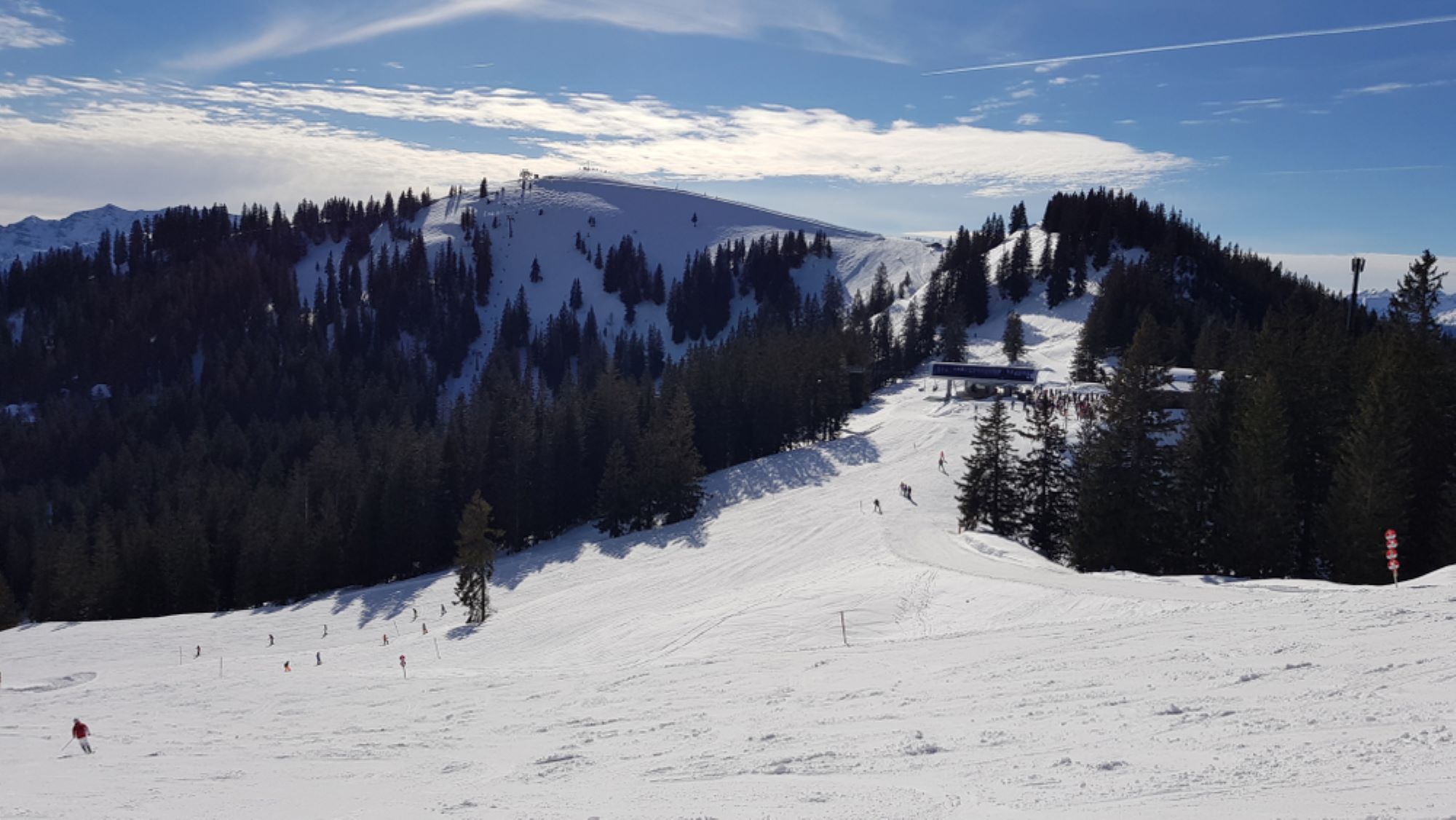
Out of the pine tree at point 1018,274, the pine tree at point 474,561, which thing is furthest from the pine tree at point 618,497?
the pine tree at point 1018,274

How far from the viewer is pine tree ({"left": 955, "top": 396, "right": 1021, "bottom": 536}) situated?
44.8 m

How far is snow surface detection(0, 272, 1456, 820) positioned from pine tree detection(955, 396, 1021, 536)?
→ 163 inches

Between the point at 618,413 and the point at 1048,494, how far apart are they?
41.0 meters

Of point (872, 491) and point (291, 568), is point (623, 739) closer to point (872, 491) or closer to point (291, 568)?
point (872, 491)

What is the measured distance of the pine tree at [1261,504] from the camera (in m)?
33.3

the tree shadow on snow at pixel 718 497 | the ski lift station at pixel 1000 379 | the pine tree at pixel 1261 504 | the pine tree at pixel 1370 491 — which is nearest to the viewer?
the pine tree at pixel 1370 491

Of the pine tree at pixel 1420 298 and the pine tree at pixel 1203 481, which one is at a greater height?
the pine tree at pixel 1420 298

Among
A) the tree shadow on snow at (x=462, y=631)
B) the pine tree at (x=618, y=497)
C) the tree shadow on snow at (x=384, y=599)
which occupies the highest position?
the pine tree at (x=618, y=497)


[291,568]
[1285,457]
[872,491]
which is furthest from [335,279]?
[1285,457]

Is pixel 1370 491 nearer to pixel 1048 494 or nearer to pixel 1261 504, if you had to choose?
pixel 1261 504

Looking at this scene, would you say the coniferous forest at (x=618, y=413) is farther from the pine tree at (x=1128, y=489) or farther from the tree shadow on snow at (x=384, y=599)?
the tree shadow on snow at (x=384, y=599)

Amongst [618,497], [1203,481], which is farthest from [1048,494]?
[618,497]

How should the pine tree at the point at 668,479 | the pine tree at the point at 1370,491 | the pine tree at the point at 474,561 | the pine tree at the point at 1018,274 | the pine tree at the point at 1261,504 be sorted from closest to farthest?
the pine tree at the point at 1370,491
the pine tree at the point at 1261,504
the pine tree at the point at 474,561
the pine tree at the point at 668,479
the pine tree at the point at 1018,274

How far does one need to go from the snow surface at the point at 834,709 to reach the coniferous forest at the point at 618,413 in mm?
8183
